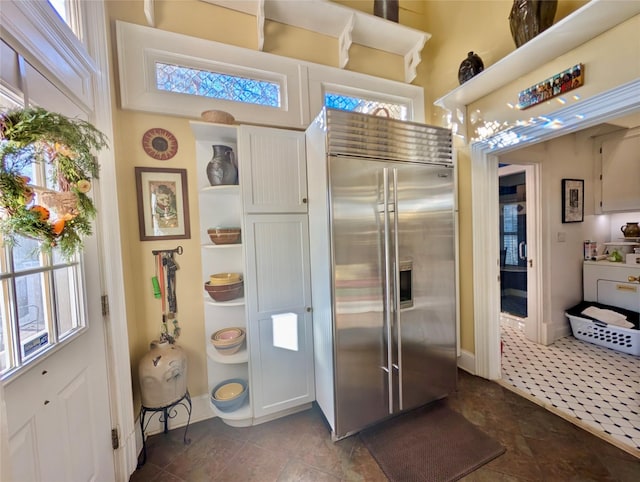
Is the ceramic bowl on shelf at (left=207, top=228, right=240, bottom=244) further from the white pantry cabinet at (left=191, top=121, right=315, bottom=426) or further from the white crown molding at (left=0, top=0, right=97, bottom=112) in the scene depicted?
the white crown molding at (left=0, top=0, right=97, bottom=112)

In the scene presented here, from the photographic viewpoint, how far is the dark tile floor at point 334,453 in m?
1.39

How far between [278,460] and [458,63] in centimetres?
346

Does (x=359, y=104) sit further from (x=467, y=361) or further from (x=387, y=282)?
(x=467, y=361)

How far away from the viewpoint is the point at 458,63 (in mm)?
2291

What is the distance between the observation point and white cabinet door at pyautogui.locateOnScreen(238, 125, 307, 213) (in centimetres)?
165

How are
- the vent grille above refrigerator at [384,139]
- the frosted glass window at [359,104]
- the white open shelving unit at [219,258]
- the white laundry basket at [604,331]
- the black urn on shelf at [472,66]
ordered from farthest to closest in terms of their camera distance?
the white laundry basket at [604,331] < the frosted glass window at [359,104] < the black urn on shelf at [472,66] < the white open shelving unit at [219,258] < the vent grille above refrigerator at [384,139]

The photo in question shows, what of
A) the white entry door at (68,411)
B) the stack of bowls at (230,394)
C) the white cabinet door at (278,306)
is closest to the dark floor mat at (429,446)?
the white cabinet door at (278,306)

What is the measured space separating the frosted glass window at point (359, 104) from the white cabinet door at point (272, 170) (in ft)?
2.28

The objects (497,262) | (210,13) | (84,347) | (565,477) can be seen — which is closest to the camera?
(84,347)

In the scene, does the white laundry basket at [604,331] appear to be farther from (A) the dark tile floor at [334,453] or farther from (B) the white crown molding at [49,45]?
(B) the white crown molding at [49,45]

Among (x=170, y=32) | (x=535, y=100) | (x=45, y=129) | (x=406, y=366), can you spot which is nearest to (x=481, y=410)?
(x=406, y=366)

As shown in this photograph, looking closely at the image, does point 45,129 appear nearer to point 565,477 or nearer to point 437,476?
point 437,476

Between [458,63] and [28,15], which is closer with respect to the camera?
[28,15]

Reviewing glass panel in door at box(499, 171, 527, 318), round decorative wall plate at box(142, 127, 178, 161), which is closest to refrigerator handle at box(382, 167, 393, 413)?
round decorative wall plate at box(142, 127, 178, 161)
